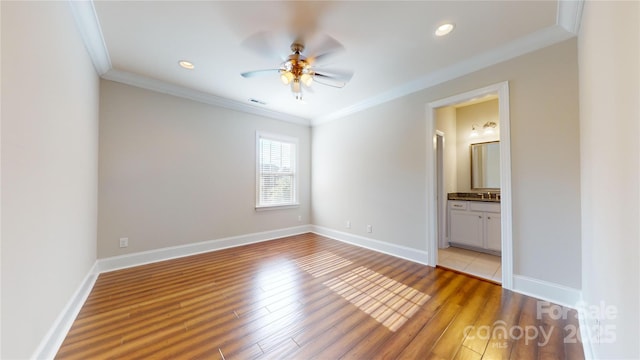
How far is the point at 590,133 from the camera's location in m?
1.60

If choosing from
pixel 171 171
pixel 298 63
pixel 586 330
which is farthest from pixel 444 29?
pixel 171 171

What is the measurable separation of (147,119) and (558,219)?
5.14 metres

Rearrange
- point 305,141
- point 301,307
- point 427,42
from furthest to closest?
point 305,141 → point 427,42 → point 301,307

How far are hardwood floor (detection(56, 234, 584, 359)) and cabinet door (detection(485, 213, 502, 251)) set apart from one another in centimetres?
121

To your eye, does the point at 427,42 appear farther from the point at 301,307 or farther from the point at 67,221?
the point at 67,221

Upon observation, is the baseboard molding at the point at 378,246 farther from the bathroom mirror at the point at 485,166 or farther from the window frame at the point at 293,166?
the bathroom mirror at the point at 485,166

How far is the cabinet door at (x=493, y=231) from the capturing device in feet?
11.3

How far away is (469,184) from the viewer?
14.5ft

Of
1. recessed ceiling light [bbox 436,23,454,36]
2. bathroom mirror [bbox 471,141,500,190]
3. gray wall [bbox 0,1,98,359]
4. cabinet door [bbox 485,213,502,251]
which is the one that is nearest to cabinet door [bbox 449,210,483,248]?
cabinet door [bbox 485,213,502,251]

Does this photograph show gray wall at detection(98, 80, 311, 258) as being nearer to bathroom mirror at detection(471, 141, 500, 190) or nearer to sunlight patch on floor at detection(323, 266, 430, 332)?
sunlight patch on floor at detection(323, 266, 430, 332)

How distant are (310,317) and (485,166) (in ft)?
13.8

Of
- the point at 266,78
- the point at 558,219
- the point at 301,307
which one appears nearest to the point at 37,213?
the point at 301,307

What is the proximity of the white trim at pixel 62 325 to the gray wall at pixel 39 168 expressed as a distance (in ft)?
0.19

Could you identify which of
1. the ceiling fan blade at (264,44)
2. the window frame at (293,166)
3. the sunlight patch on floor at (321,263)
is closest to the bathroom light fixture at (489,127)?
the sunlight patch on floor at (321,263)
